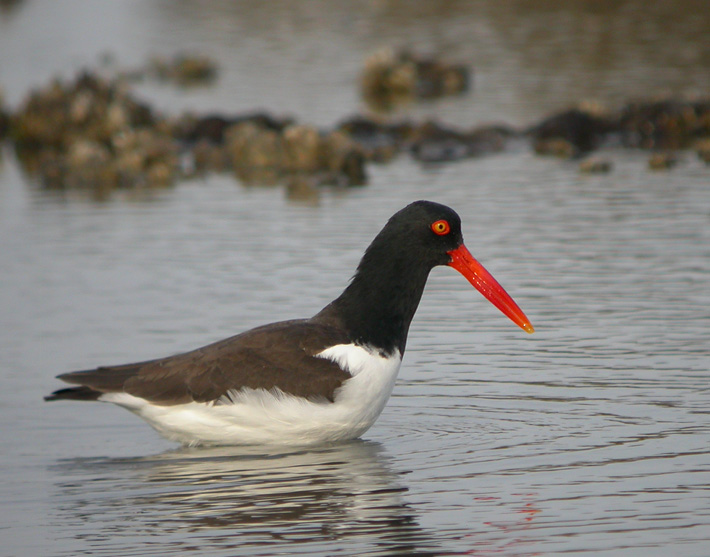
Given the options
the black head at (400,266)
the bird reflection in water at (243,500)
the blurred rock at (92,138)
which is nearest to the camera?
the bird reflection in water at (243,500)

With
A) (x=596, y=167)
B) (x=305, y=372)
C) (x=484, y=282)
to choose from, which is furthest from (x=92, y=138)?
(x=305, y=372)

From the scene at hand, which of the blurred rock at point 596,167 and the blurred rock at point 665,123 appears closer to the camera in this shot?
the blurred rock at point 596,167

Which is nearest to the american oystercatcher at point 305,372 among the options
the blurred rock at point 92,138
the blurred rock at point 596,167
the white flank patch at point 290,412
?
the white flank patch at point 290,412

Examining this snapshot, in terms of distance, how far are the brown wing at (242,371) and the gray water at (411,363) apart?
511 mm

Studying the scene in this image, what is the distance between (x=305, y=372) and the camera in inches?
338

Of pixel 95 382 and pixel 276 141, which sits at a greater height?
pixel 276 141

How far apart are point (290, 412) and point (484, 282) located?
6.16ft

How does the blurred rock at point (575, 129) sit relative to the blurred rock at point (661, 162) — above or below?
above

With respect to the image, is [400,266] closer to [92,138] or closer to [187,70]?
[92,138]

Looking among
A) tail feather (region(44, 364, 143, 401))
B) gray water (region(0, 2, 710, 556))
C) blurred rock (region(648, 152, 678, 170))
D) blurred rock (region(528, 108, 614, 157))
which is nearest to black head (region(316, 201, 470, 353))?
gray water (region(0, 2, 710, 556))

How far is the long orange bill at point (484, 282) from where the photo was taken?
30.6ft

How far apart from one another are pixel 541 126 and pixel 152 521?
1729 cm

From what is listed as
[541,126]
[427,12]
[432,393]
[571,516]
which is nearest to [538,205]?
[541,126]

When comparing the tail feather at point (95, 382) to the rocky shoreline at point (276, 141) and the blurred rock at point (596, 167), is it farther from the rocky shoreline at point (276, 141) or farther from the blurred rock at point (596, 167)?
the blurred rock at point (596, 167)
